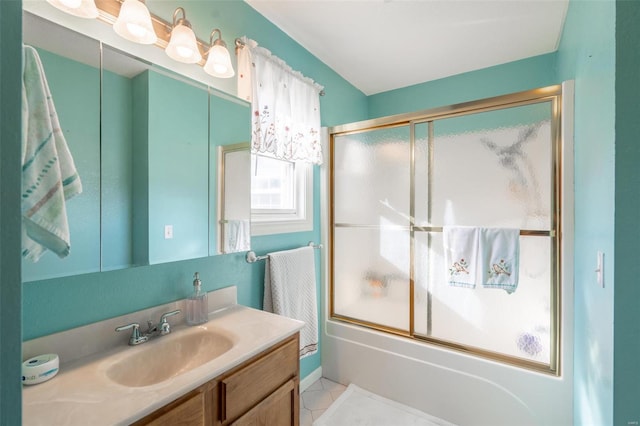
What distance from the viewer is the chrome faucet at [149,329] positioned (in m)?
1.10

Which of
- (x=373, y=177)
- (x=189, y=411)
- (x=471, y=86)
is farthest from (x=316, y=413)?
(x=471, y=86)

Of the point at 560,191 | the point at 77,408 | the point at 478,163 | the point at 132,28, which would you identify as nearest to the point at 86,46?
the point at 132,28

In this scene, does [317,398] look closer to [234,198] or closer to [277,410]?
[277,410]

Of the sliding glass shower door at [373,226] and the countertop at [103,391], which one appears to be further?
the sliding glass shower door at [373,226]

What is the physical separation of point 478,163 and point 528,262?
0.66 metres

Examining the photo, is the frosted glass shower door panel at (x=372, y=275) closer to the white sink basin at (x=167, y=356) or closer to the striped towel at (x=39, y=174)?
the white sink basin at (x=167, y=356)

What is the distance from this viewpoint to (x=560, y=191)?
158 centimetres

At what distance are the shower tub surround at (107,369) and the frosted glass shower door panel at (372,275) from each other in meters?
1.06

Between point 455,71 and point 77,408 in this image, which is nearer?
point 77,408

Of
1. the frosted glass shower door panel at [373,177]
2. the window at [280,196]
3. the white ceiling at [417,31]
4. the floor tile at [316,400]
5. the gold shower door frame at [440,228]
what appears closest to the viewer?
the gold shower door frame at [440,228]

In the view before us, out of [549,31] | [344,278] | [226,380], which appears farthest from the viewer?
[344,278]

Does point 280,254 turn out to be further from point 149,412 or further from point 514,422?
point 514,422

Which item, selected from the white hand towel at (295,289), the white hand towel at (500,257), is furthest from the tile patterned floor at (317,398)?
the white hand towel at (500,257)
